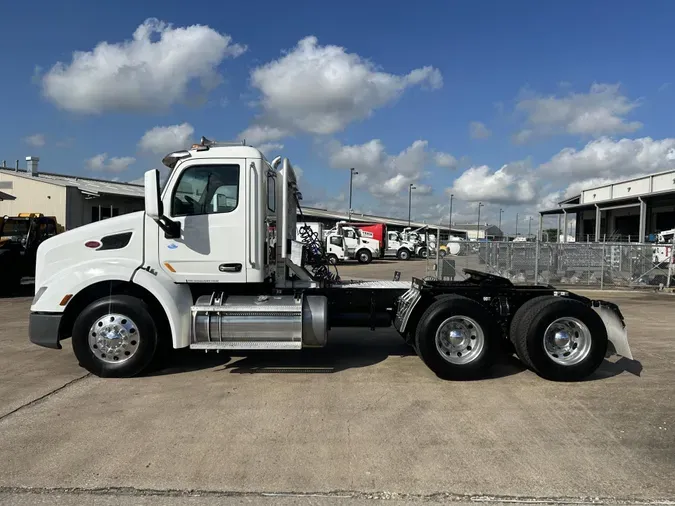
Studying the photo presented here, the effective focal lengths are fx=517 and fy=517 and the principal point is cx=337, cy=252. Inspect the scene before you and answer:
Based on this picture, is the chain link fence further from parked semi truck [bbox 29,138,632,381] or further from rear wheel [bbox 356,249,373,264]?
rear wheel [bbox 356,249,373,264]

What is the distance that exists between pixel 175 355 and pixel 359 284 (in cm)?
291

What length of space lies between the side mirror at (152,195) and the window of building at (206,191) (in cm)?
36

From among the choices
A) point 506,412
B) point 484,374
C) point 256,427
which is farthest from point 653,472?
point 256,427

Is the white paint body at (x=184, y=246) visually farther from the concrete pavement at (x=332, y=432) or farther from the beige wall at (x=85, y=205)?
the beige wall at (x=85, y=205)

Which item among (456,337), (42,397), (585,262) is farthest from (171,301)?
(585,262)

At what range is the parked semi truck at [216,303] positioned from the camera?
20.6 ft

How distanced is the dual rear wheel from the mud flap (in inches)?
9.8

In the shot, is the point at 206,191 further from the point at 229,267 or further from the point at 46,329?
the point at 46,329

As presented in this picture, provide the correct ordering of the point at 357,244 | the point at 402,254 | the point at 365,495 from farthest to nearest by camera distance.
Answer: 1. the point at 402,254
2. the point at 357,244
3. the point at 365,495

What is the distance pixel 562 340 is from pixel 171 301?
483 centimetres

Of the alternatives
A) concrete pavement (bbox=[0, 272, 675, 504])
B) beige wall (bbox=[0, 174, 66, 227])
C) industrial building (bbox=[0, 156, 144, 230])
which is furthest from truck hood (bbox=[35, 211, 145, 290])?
beige wall (bbox=[0, 174, 66, 227])

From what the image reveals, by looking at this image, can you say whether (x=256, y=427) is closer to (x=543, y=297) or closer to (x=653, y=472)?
(x=653, y=472)

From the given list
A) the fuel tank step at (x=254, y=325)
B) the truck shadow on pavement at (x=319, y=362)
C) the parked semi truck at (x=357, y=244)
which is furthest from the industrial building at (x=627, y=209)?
the fuel tank step at (x=254, y=325)

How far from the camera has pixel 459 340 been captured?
645 centimetres
